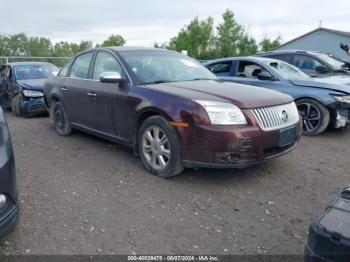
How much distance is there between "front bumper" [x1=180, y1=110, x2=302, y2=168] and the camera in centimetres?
369

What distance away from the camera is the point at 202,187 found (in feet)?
13.2

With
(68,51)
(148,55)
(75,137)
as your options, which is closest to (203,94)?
(148,55)

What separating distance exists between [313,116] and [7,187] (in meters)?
5.31

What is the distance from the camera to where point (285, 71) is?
23.8 feet

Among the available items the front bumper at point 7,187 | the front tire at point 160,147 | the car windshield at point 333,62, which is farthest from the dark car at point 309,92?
the front bumper at point 7,187

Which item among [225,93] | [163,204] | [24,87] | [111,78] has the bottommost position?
[163,204]

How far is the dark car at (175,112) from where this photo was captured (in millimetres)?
3754

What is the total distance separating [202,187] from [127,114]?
4.44 ft

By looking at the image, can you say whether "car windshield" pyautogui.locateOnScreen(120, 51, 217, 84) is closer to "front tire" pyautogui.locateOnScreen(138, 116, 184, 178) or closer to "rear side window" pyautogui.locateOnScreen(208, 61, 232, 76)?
"front tire" pyautogui.locateOnScreen(138, 116, 184, 178)

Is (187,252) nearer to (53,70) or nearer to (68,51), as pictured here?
(53,70)

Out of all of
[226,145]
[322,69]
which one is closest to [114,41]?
[322,69]

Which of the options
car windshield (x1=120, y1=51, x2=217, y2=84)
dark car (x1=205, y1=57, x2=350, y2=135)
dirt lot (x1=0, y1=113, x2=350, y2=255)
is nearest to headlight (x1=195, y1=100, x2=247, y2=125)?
dirt lot (x1=0, y1=113, x2=350, y2=255)

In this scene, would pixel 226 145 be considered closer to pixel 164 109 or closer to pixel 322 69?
pixel 164 109

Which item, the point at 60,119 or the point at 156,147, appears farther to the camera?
the point at 60,119
